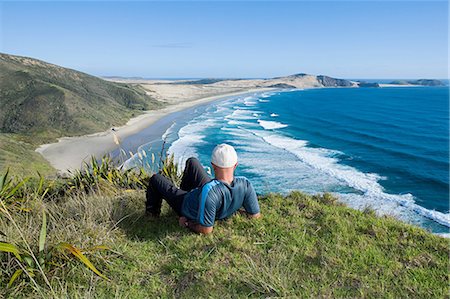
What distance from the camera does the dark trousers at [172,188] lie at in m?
3.78

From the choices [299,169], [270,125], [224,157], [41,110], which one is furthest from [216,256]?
[41,110]

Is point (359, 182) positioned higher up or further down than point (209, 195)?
further down

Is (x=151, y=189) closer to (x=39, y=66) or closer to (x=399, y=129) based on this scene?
(x=399, y=129)

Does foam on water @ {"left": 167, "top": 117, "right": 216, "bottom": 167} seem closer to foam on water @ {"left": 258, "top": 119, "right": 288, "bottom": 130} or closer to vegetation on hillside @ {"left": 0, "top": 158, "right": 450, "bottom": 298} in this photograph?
foam on water @ {"left": 258, "top": 119, "right": 288, "bottom": 130}

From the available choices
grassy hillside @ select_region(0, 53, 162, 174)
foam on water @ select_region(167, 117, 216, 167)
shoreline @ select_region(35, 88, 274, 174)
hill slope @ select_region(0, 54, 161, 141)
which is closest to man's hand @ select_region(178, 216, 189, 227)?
foam on water @ select_region(167, 117, 216, 167)

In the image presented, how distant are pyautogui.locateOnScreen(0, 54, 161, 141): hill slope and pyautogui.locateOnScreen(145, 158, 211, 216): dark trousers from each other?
34.7 m

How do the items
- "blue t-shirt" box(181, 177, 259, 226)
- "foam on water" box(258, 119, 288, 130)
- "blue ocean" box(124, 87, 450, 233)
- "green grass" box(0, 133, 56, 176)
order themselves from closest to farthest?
"blue t-shirt" box(181, 177, 259, 226) < "blue ocean" box(124, 87, 450, 233) < "green grass" box(0, 133, 56, 176) < "foam on water" box(258, 119, 288, 130)

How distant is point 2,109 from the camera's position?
41219 millimetres

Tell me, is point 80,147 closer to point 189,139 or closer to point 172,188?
point 189,139

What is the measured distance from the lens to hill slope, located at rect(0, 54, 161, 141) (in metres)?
38.2

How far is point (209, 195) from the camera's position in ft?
11.2

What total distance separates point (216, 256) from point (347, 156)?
78.0 feet

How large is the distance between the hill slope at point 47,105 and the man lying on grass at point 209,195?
34866 millimetres

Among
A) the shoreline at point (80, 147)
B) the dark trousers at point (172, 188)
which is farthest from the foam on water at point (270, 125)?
the dark trousers at point (172, 188)
